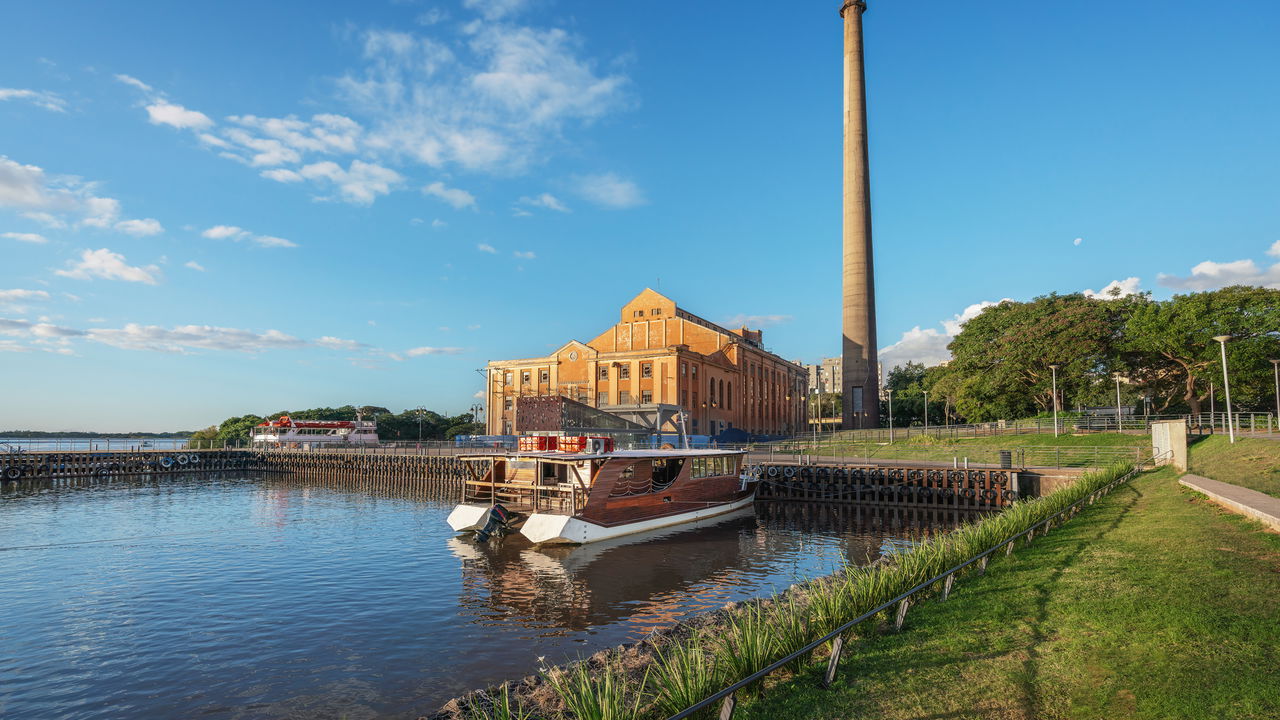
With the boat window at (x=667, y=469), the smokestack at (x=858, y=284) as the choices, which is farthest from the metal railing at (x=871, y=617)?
the smokestack at (x=858, y=284)

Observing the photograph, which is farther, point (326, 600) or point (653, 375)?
point (653, 375)

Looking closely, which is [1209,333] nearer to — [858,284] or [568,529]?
[858,284]

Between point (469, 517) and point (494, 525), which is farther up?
point (469, 517)

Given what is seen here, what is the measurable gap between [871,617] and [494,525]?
19053mm

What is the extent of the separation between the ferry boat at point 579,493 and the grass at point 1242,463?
20401mm

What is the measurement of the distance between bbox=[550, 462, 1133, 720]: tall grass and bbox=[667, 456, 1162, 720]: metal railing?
0.72ft

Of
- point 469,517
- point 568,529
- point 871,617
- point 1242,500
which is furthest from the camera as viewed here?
point 469,517

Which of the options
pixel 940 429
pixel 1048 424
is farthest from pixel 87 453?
pixel 1048 424

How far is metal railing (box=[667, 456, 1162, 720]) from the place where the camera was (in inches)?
252

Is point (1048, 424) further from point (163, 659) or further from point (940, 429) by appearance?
point (163, 659)

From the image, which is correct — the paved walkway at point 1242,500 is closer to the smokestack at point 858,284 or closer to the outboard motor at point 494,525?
the outboard motor at point 494,525

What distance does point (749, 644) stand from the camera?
8961 mm

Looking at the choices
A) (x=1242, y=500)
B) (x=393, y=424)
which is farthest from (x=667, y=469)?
(x=393, y=424)

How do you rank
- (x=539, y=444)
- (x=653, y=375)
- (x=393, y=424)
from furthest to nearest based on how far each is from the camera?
(x=393, y=424) → (x=653, y=375) → (x=539, y=444)
